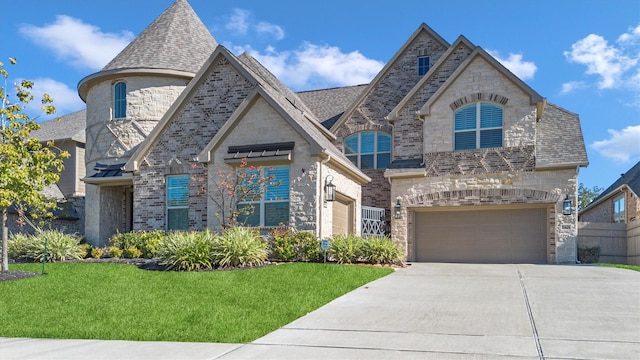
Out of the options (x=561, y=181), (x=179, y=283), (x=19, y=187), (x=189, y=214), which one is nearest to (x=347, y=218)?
(x=189, y=214)

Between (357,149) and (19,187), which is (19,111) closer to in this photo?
(19,187)

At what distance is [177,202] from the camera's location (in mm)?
19828

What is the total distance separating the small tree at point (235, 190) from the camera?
17.8m

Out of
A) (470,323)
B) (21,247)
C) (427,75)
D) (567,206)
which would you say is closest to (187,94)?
(21,247)

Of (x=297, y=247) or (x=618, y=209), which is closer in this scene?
(x=297, y=247)

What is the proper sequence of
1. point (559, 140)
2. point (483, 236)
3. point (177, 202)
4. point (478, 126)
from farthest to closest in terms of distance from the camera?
point (483, 236) → point (478, 126) → point (559, 140) → point (177, 202)

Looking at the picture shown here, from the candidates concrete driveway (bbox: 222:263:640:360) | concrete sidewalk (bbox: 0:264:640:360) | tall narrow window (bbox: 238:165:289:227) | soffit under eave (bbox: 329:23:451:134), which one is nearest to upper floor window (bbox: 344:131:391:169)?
soffit under eave (bbox: 329:23:451:134)

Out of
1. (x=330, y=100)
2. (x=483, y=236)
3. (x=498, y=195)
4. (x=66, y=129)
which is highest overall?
(x=330, y=100)

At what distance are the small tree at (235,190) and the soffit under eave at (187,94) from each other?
124 inches

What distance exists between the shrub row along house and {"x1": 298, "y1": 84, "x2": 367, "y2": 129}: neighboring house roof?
6.78 feet

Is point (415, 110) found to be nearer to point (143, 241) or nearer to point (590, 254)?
point (590, 254)

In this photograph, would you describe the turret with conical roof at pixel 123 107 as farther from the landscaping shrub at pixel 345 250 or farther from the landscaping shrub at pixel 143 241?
the landscaping shrub at pixel 345 250

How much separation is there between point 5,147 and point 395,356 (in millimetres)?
11769

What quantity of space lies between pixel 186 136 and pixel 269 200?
4226mm
